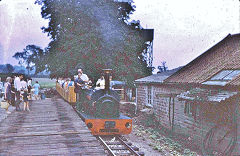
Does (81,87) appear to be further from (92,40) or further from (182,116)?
(92,40)

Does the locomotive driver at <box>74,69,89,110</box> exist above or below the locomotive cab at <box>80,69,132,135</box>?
above

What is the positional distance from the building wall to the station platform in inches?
190

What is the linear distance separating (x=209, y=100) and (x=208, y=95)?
0.54 m

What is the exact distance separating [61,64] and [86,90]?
35.9ft

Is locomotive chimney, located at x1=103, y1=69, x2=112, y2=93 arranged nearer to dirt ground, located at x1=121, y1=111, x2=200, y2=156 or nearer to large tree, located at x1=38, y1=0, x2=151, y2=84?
dirt ground, located at x1=121, y1=111, x2=200, y2=156

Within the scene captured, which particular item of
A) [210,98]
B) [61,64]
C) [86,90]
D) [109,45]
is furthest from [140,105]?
[210,98]

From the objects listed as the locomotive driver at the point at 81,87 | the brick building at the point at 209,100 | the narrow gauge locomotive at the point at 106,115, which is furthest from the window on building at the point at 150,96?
the narrow gauge locomotive at the point at 106,115

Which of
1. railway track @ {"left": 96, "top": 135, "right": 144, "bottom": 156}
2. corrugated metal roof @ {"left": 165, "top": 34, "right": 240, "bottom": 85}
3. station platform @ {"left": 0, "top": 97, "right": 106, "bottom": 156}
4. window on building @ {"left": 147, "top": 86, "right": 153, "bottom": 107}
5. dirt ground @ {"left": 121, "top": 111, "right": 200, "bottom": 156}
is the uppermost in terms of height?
corrugated metal roof @ {"left": 165, "top": 34, "right": 240, "bottom": 85}

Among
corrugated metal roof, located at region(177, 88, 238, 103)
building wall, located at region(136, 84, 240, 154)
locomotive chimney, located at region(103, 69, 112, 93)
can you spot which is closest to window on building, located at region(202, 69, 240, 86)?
corrugated metal roof, located at region(177, 88, 238, 103)

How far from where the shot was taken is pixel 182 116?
13008mm

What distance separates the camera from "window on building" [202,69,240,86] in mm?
9711

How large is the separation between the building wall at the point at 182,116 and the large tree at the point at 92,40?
3.66 m

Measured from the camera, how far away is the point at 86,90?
11.2 meters

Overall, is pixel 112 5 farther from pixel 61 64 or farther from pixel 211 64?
pixel 211 64
